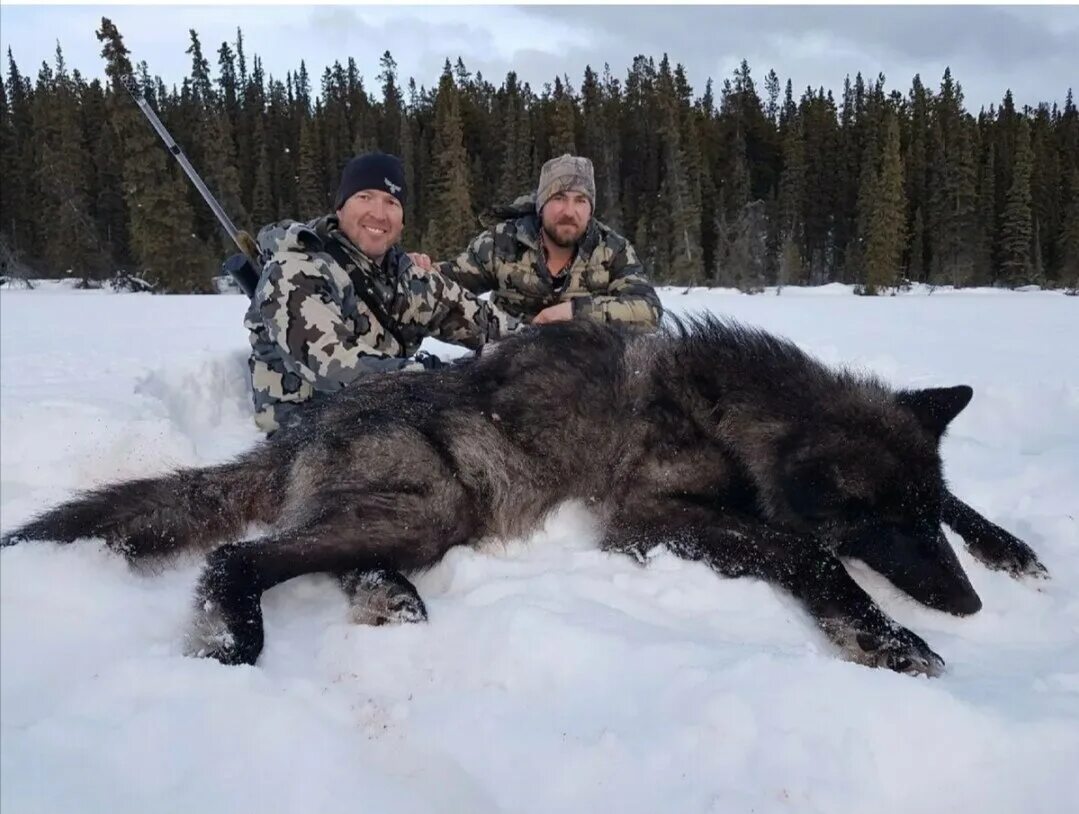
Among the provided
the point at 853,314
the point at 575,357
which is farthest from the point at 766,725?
the point at 853,314

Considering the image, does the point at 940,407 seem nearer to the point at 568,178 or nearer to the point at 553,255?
the point at 568,178

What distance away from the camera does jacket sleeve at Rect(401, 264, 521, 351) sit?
5102mm

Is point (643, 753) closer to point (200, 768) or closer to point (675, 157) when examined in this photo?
point (200, 768)

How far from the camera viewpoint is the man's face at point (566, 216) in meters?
5.99

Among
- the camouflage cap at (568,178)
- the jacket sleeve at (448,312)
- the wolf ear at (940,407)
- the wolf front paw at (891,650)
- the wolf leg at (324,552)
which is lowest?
the wolf front paw at (891,650)

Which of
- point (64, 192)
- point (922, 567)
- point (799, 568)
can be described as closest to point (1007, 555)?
point (922, 567)

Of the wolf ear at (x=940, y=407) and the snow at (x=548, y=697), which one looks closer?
the snow at (x=548, y=697)

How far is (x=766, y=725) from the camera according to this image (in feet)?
6.35

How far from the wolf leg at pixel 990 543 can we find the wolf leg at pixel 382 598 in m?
2.31

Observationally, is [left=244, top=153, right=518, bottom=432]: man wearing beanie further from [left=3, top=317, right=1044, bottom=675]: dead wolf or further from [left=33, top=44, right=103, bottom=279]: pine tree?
[left=33, top=44, right=103, bottom=279]: pine tree

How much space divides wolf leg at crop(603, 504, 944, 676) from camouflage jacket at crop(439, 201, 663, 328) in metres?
3.24

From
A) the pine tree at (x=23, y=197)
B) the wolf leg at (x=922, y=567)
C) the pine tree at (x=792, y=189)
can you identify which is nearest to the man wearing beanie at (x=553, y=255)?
the wolf leg at (x=922, y=567)

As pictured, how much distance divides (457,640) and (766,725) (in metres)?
0.98

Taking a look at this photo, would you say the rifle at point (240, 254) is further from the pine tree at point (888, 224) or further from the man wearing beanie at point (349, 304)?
the pine tree at point (888, 224)
